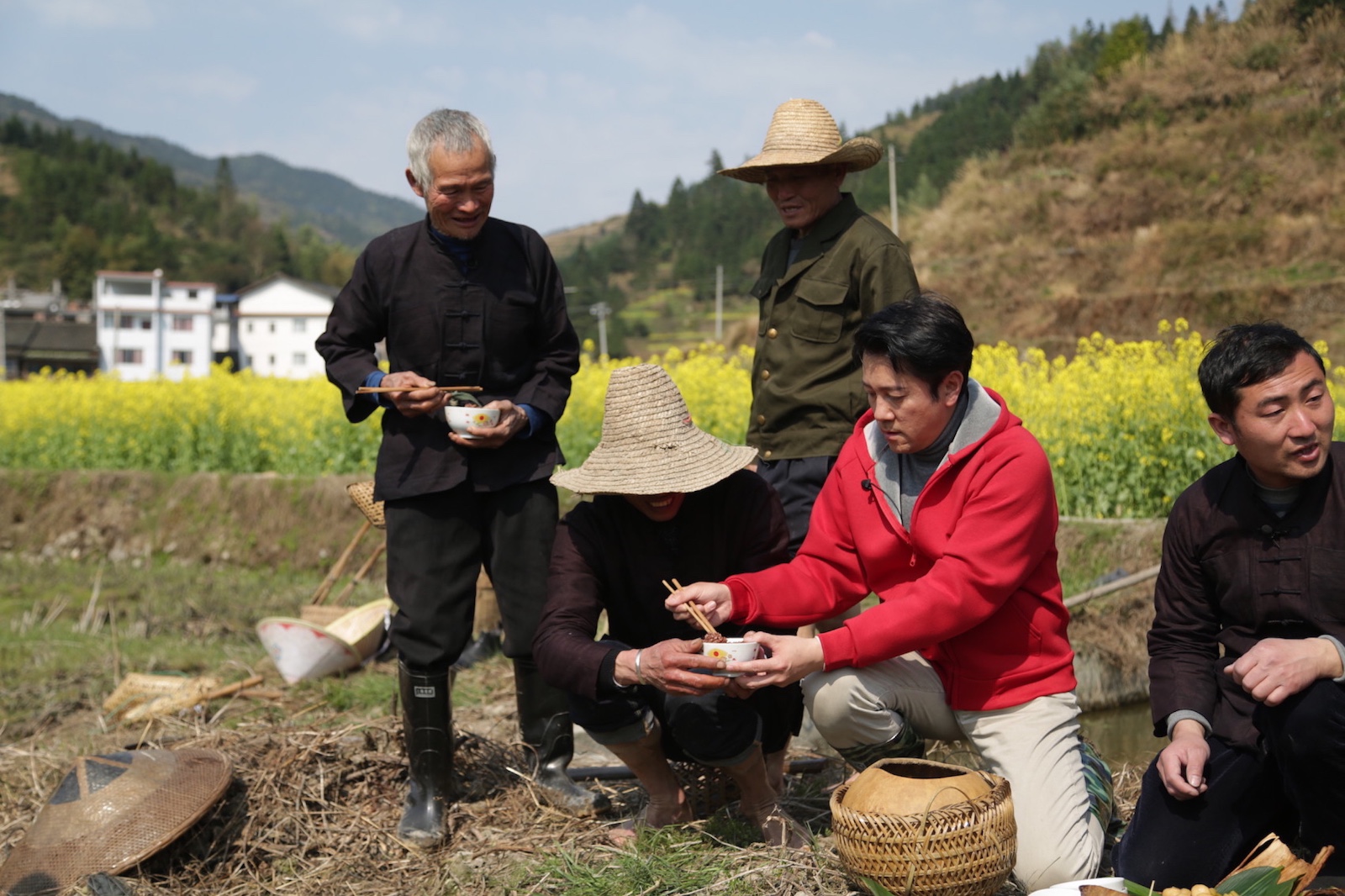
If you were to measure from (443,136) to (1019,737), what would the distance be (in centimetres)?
220

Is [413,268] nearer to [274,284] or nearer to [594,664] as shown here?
[594,664]

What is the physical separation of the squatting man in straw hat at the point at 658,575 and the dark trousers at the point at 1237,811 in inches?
34.7

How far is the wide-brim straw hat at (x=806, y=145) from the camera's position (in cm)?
370

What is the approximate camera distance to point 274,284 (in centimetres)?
7988

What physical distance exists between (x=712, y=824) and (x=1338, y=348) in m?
15.7

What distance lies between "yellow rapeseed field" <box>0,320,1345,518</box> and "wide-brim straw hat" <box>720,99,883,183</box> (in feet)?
11.6

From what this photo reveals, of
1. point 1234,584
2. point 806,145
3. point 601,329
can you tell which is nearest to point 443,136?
point 806,145

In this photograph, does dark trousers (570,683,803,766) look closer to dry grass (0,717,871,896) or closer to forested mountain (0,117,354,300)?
dry grass (0,717,871,896)

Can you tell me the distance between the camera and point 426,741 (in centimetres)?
350

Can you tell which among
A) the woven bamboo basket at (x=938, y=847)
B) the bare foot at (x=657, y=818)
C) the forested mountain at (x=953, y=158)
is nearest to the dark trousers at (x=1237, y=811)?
the woven bamboo basket at (x=938, y=847)

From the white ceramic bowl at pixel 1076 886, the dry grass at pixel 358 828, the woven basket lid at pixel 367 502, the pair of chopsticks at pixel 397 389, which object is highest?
the pair of chopsticks at pixel 397 389

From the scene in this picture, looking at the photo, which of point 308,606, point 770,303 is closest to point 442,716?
point 770,303

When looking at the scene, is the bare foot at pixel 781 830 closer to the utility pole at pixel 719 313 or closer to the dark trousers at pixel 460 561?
the dark trousers at pixel 460 561

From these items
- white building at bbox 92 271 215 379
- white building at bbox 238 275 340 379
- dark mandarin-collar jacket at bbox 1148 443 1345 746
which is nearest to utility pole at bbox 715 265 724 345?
white building at bbox 238 275 340 379
